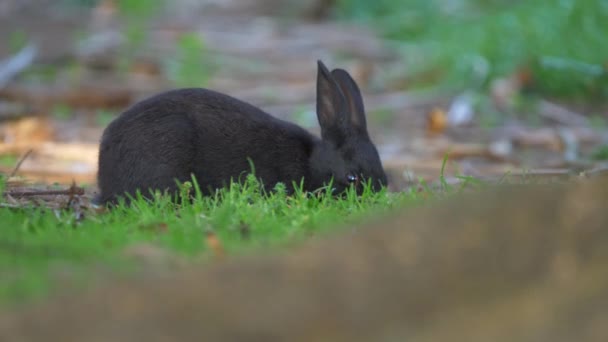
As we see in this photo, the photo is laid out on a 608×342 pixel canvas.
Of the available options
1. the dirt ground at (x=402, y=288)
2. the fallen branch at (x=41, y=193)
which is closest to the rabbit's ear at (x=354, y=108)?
the fallen branch at (x=41, y=193)

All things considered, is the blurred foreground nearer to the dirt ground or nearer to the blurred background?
the dirt ground

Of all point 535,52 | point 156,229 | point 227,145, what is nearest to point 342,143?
point 227,145

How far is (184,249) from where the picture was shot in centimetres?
382

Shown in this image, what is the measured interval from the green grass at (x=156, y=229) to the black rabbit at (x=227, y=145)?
570mm

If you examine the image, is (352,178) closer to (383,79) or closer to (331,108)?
(331,108)

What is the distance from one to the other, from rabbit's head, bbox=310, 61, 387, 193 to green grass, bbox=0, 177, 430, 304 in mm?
593

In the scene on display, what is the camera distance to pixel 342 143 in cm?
644

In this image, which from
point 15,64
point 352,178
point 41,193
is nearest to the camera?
point 41,193

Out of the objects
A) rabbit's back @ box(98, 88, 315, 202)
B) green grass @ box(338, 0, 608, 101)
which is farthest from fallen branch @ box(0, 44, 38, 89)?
rabbit's back @ box(98, 88, 315, 202)

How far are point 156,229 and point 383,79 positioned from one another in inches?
387

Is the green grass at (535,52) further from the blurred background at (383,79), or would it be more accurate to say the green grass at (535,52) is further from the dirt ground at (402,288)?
the dirt ground at (402,288)

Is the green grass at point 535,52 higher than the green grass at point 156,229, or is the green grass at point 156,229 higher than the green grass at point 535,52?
the green grass at point 535,52

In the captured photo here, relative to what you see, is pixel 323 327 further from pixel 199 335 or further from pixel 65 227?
pixel 65 227

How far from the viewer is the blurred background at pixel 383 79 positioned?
973cm
